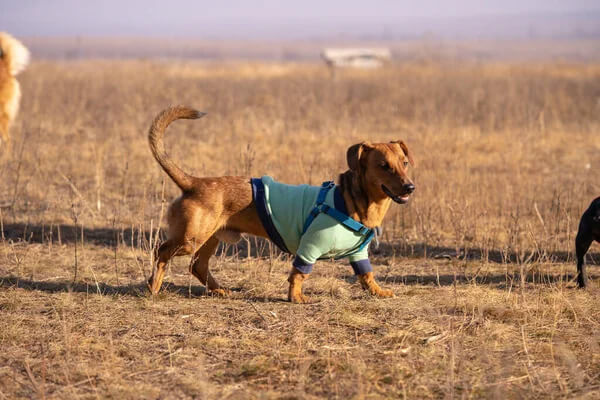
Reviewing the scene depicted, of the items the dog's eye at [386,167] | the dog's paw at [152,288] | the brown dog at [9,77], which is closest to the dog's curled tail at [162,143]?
the dog's paw at [152,288]

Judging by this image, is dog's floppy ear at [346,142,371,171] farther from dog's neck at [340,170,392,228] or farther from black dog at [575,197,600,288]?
black dog at [575,197,600,288]

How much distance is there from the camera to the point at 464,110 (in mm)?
16750

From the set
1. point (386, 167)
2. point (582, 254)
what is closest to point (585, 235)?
point (582, 254)

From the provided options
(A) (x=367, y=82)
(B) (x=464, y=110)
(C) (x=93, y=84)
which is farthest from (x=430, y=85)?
(C) (x=93, y=84)

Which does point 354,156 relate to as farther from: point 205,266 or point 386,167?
point 205,266

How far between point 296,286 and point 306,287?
52 cm

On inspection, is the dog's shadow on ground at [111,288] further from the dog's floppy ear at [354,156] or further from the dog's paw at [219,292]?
the dog's floppy ear at [354,156]

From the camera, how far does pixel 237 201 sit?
554 cm

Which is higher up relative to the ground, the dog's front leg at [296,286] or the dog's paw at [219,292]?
the dog's front leg at [296,286]

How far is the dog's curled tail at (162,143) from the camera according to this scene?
5.53 m

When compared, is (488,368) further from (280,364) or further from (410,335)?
(280,364)

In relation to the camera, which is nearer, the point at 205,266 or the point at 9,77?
the point at 205,266

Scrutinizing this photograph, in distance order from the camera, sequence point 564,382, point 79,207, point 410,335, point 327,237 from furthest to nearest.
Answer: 1. point 79,207
2. point 327,237
3. point 410,335
4. point 564,382

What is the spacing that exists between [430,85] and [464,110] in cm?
450
